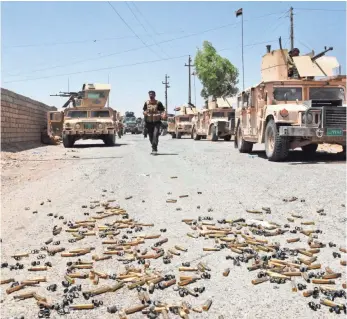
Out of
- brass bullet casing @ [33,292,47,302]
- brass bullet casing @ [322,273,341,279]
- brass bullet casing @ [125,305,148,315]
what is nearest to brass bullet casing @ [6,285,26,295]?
brass bullet casing @ [33,292,47,302]

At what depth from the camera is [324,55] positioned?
14375mm

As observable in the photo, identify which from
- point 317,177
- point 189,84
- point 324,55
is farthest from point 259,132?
point 189,84

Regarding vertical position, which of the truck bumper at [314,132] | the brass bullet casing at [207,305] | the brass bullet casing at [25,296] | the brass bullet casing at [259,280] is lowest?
the brass bullet casing at [25,296]

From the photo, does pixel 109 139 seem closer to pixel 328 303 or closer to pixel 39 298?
pixel 39 298

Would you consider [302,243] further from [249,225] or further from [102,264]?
[102,264]

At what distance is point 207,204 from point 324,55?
→ 9.94m

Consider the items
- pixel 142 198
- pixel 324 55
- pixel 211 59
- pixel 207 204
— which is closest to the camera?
pixel 207 204

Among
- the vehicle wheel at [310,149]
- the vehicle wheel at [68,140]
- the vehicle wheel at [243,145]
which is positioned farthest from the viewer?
the vehicle wheel at [68,140]

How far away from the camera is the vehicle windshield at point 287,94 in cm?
1240

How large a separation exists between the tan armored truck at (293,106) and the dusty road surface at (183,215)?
902 mm

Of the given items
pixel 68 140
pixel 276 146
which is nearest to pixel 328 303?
pixel 276 146

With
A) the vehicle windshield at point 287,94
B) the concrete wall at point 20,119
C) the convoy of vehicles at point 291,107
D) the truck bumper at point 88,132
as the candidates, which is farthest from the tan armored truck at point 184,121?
the vehicle windshield at point 287,94

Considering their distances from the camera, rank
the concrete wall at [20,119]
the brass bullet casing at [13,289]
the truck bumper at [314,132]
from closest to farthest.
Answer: the brass bullet casing at [13,289] < the truck bumper at [314,132] < the concrete wall at [20,119]

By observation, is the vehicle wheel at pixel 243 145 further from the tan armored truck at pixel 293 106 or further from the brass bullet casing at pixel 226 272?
the brass bullet casing at pixel 226 272
